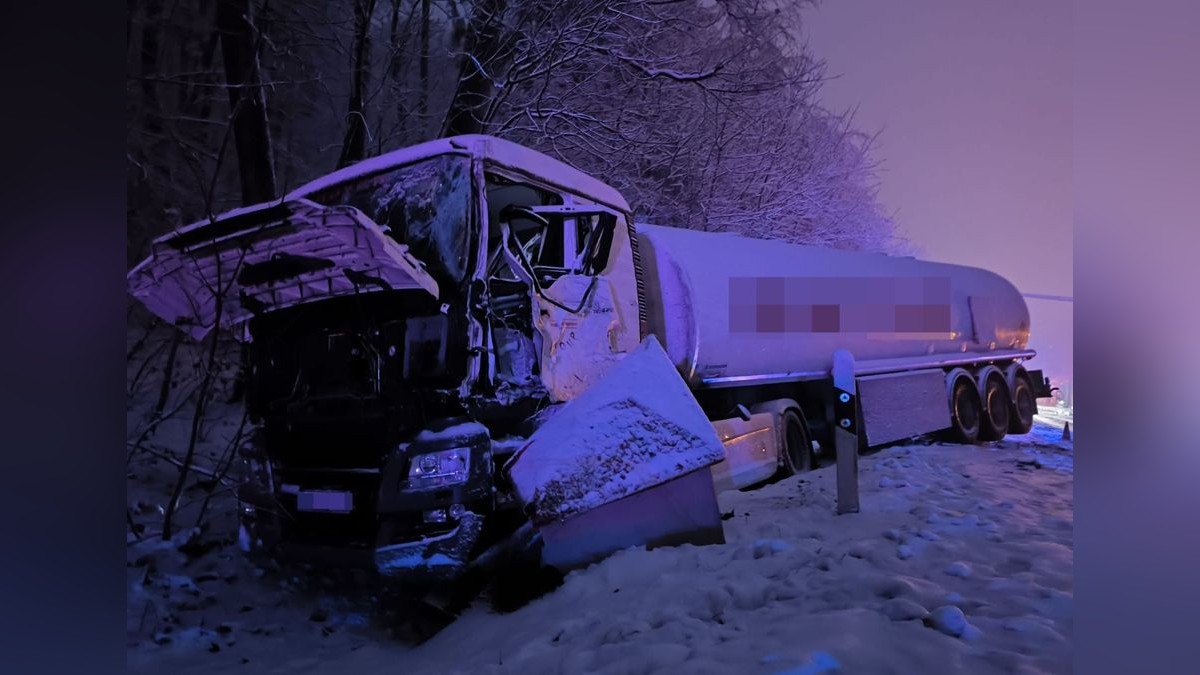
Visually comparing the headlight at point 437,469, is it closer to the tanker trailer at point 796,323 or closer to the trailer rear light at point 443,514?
the trailer rear light at point 443,514

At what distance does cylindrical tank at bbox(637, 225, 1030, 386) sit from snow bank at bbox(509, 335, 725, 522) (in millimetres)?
949

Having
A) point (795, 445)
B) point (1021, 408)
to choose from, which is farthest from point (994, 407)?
point (795, 445)

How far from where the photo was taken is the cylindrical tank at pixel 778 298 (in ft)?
15.2

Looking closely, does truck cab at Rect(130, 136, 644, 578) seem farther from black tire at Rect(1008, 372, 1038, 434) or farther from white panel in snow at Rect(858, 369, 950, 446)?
black tire at Rect(1008, 372, 1038, 434)

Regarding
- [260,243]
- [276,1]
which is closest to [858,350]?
[260,243]

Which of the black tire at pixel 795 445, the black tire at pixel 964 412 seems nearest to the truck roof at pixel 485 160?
the black tire at pixel 795 445

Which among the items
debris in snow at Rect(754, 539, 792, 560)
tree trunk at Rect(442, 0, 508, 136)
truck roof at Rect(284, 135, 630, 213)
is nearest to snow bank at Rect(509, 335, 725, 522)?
debris in snow at Rect(754, 539, 792, 560)

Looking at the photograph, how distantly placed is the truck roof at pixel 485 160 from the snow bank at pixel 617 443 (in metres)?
1.12

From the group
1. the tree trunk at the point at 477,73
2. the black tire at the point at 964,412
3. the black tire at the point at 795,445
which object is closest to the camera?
the black tire at the point at 795,445

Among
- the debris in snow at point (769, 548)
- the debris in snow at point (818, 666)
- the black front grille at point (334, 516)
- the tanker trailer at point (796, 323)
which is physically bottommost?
the debris in snow at point (818, 666)

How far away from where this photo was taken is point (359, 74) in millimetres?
5488
